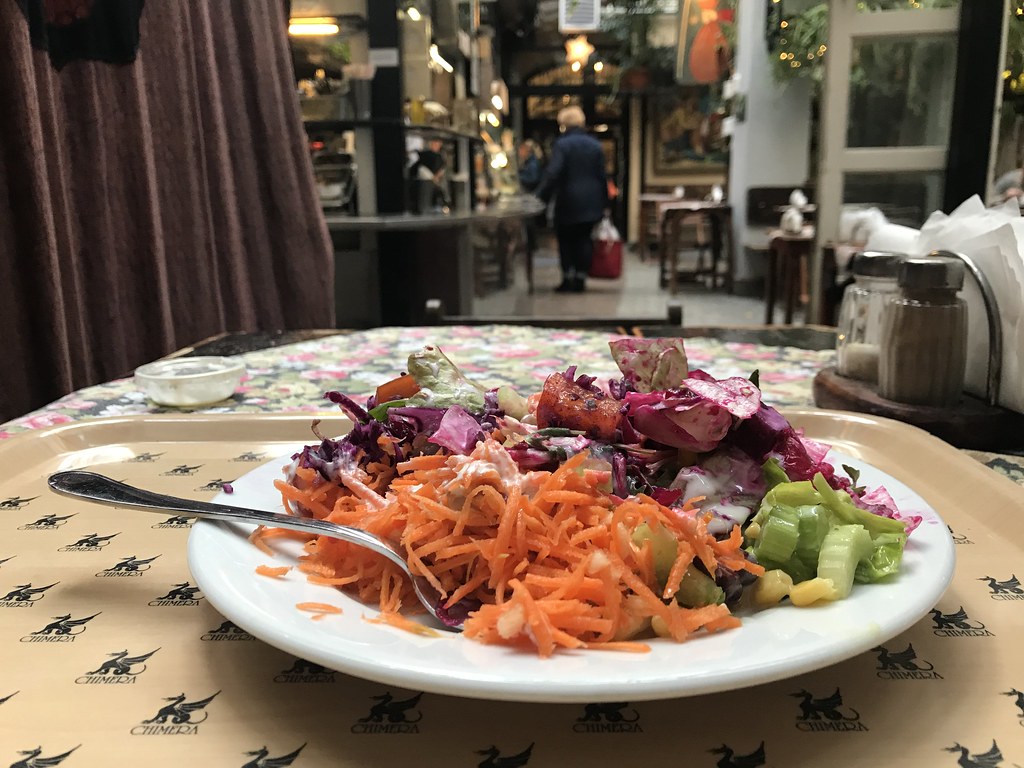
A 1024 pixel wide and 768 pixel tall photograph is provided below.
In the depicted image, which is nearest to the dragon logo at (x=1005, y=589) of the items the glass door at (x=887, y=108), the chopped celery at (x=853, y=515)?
the chopped celery at (x=853, y=515)

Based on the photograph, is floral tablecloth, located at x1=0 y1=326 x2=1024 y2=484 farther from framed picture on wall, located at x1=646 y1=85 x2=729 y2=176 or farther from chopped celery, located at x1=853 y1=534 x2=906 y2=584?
framed picture on wall, located at x1=646 y1=85 x2=729 y2=176

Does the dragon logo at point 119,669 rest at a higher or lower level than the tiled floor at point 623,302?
higher

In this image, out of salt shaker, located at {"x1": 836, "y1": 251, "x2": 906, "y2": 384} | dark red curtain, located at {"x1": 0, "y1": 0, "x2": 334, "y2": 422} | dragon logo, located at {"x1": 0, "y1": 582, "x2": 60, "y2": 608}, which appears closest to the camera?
dragon logo, located at {"x1": 0, "y1": 582, "x2": 60, "y2": 608}

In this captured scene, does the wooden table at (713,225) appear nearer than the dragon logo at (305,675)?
No

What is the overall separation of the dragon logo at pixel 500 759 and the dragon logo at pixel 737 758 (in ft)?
0.32

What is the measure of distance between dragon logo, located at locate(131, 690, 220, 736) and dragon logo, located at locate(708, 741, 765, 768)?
0.93 ft

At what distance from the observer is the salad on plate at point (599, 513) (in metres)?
0.48

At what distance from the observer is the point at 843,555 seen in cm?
51

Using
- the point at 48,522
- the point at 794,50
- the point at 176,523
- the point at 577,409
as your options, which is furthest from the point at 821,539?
the point at 794,50

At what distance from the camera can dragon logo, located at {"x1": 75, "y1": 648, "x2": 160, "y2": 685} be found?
0.49 meters

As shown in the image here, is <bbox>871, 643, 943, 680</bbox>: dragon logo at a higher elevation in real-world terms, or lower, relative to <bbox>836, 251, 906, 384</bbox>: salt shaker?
lower

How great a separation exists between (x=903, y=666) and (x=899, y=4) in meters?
3.68

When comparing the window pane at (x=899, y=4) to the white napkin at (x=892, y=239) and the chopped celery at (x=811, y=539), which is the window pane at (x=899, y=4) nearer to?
the white napkin at (x=892, y=239)

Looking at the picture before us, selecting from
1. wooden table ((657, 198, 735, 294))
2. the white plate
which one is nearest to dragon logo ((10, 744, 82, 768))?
the white plate
